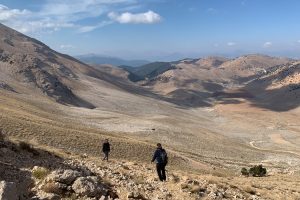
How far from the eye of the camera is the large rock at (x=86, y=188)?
15.7 metres

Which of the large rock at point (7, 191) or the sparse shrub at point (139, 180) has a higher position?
the large rock at point (7, 191)

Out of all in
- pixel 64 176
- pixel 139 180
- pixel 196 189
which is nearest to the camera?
pixel 64 176

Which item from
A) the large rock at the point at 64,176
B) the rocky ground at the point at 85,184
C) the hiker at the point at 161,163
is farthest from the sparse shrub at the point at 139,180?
the large rock at the point at 64,176

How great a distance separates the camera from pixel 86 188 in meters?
15.8

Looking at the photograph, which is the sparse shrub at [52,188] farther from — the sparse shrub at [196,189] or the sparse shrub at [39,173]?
the sparse shrub at [196,189]

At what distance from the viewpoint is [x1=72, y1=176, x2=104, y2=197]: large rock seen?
619 inches

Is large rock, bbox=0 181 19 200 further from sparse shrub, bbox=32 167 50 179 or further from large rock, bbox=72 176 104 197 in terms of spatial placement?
sparse shrub, bbox=32 167 50 179

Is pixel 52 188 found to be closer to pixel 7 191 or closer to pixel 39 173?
pixel 39 173

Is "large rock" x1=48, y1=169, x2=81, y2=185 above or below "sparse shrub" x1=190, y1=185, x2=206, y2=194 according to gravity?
above

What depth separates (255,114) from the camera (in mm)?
162875

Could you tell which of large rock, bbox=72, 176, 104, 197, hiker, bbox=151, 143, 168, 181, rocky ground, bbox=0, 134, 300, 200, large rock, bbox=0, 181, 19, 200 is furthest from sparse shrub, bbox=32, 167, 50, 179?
hiker, bbox=151, 143, 168, 181

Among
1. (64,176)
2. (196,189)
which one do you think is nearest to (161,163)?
(196,189)

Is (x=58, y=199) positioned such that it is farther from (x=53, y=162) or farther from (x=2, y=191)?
(x=53, y=162)

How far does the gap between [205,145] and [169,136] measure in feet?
21.8
